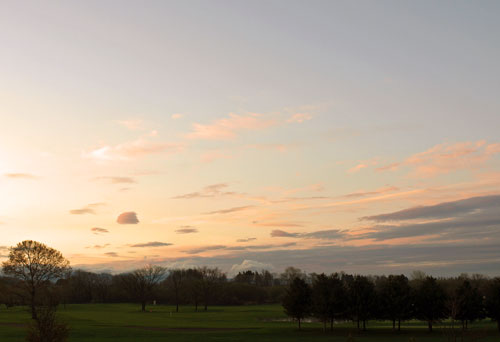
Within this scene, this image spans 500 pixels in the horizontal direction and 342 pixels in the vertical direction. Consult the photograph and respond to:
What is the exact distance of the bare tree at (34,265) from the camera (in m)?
95.3

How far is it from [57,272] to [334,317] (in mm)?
55922

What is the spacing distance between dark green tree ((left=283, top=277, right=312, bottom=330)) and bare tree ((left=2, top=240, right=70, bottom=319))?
46.1m

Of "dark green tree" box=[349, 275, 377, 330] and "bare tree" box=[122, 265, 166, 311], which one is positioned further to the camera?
"bare tree" box=[122, 265, 166, 311]

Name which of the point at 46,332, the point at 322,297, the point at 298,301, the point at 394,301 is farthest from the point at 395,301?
the point at 46,332

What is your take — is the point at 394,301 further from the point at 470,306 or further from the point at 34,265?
the point at 34,265

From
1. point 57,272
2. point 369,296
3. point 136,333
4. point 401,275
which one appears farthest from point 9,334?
point 401,275

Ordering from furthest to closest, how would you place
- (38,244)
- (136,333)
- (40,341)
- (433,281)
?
(38,244) → (433,281) → (136,333) → (40,341)

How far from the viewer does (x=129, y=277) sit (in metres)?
165

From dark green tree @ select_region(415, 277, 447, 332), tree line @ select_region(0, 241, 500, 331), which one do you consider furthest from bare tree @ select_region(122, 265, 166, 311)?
dark green tree @ select_region(415, 277, 447, 332)

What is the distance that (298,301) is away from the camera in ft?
293

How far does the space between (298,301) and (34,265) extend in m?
53.0

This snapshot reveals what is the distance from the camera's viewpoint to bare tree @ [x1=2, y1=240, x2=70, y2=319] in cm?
9531

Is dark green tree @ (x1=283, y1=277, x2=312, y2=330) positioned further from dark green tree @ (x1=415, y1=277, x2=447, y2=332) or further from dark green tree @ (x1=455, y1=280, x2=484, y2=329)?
dark green tree @ (x1=455, y1=280, x2=484, y2=329)

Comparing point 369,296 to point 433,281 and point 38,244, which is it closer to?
point 433,281
